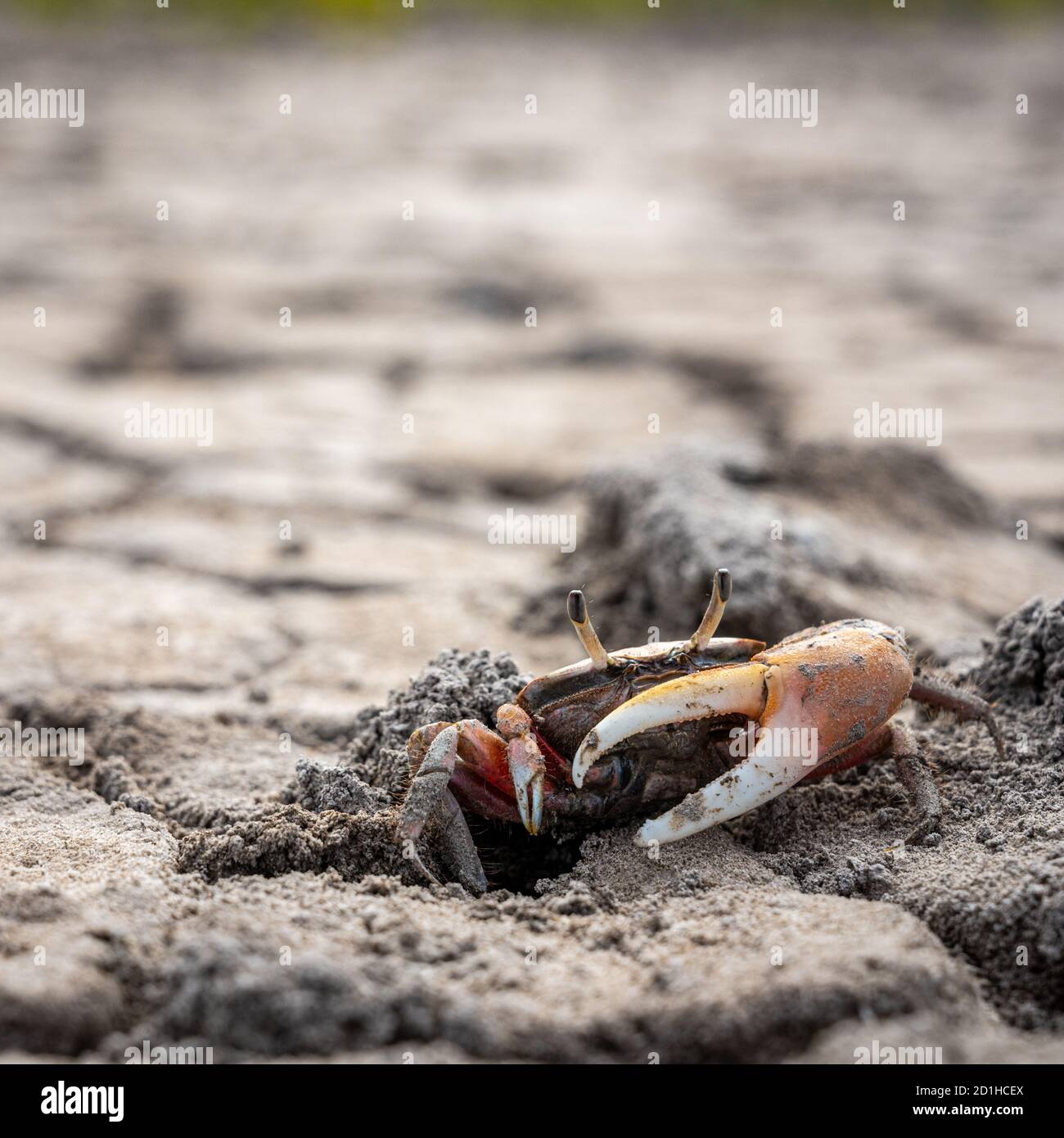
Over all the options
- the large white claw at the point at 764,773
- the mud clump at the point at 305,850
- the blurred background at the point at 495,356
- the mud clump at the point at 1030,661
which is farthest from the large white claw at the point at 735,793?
the blurred background at the point at 495,356

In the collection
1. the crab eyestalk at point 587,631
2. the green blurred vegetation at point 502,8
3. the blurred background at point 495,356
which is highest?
the green blurred vegetation at point 502,8

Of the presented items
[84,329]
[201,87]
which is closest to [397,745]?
[84,329]

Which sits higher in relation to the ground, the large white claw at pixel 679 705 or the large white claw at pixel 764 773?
the large white claw at pixel 679 705

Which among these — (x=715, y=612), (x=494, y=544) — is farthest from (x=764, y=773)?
(x=494, y=544)

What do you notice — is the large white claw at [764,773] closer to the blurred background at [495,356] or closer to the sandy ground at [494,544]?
the sandy ground at [494,544]

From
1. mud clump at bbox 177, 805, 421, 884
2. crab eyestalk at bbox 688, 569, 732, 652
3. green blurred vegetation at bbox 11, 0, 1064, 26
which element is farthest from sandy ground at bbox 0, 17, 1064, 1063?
green blurred vegetation at bbox 11, 0, 1064, 26

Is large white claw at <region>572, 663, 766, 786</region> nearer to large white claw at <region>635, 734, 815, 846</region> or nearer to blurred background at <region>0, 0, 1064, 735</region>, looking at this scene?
large white claw at <region>635, 734, 815, 846</region>
